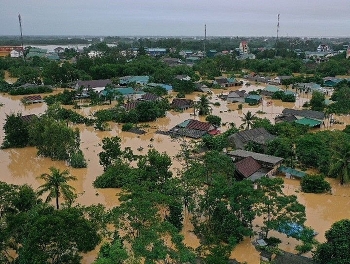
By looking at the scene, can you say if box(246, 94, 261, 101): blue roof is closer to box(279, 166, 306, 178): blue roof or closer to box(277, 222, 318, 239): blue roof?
box(279, 166, 306, 178): blue roof

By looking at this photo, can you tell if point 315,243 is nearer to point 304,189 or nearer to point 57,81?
point 304,189

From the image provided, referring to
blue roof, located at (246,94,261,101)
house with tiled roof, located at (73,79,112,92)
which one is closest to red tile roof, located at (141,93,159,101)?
house with tiled roof, located at (73,79,112,92)

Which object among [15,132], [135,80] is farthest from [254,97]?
[15,132]

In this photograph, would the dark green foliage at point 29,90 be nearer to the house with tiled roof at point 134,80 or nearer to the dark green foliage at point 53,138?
the house with tiled roof at point 134,80

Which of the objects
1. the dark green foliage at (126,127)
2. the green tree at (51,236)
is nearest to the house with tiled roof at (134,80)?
the dark green foliage at (126,127)

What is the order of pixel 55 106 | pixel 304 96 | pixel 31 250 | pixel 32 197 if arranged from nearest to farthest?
pixel 31 250 < pixel 32 197 < pixel 55 106 < pixel 304 96

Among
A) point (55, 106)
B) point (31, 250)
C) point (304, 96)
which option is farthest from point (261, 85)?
point (31, 250)

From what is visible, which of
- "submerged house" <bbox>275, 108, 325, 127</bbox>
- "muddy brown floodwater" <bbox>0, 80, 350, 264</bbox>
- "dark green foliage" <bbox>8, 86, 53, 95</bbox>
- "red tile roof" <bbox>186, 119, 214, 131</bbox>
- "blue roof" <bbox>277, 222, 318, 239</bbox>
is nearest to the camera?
"blue roof" <bbox>277, 222, 318, 239</bbox>
